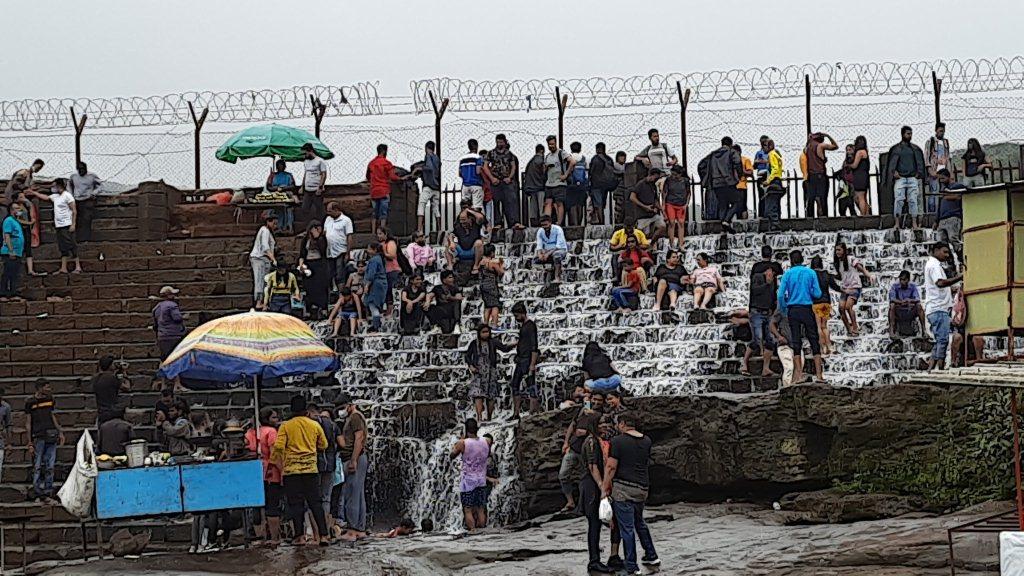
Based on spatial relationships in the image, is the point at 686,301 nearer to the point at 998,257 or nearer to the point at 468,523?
the point at 468,523

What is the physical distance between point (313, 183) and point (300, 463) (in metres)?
11.0

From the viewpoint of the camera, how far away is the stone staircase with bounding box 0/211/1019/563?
70.8ft

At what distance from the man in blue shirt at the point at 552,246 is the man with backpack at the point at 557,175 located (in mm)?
1727

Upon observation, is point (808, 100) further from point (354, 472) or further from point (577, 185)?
point (354, 472)

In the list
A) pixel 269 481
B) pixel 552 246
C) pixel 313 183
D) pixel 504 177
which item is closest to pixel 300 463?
pixel 269 481

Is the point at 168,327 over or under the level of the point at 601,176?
under

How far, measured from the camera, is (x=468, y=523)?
65.0 feet

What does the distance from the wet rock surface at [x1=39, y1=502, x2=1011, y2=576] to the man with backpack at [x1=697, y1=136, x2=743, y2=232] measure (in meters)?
9.29

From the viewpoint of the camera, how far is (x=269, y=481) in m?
18.6

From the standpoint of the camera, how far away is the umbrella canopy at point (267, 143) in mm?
28594

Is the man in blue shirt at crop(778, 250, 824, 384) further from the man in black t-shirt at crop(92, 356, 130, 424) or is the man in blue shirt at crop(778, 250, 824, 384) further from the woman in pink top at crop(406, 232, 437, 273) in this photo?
the man in black t-shirt at crop(92, 356, 130, 424)

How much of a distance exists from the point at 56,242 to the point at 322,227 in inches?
202

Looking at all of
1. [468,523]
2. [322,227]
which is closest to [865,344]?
[468,523]

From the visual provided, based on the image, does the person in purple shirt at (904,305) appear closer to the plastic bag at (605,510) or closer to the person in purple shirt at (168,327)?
the plastic bag at (605,510)
